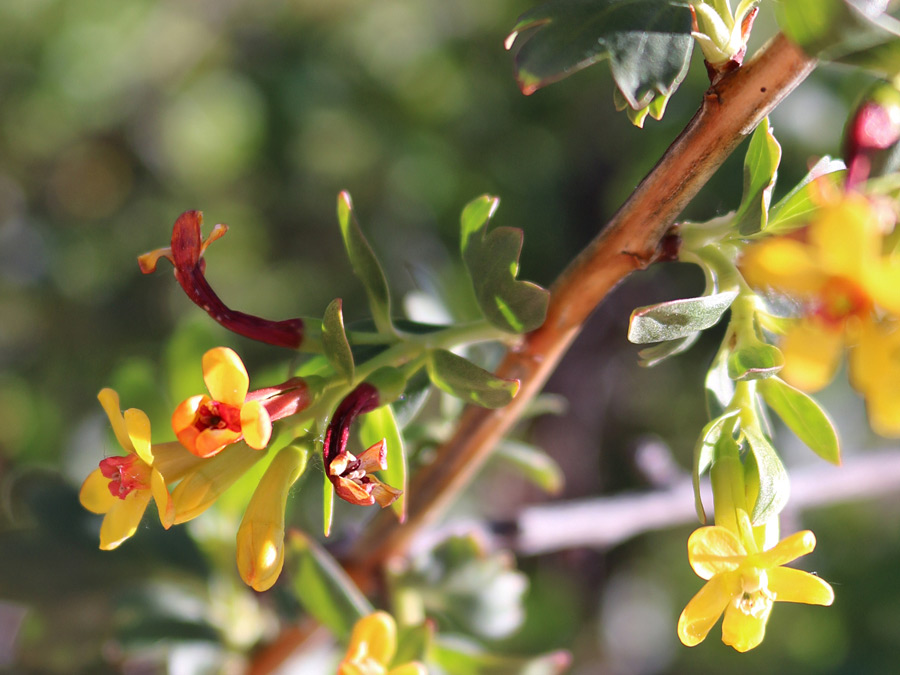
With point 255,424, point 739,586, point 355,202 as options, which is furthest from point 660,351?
point 355,202

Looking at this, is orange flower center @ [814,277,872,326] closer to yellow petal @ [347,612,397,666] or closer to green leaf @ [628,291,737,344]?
green leaf @ [628,291,737,344]

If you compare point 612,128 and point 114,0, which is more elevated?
point 114,0

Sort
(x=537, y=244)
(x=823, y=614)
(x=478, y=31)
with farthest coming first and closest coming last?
(x=478, y=31) → (x=537, y=244) → (x=823, y=614)

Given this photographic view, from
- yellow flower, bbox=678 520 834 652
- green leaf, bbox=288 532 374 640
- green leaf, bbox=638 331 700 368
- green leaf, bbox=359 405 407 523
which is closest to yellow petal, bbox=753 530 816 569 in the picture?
yellow flower, bbox=678 520 834 652

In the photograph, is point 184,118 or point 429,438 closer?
point 429,438

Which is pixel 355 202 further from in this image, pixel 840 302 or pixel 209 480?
pixel 840 302

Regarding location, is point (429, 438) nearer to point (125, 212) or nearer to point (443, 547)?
point (443, 547)

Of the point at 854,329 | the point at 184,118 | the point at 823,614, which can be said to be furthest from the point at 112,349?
the point at 854,329
